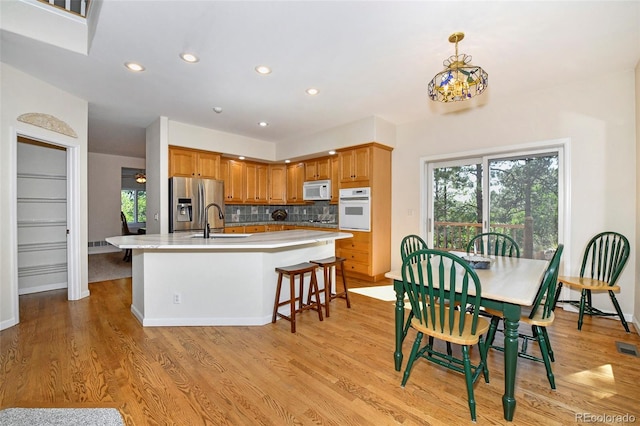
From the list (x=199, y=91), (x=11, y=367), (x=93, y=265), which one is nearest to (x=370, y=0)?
(x=199, y=91)

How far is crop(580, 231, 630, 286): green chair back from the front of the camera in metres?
2.95

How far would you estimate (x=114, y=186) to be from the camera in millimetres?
7762

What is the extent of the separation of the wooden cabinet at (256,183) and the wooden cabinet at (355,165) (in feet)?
6.85

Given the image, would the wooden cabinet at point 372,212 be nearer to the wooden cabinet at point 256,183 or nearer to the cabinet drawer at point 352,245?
the cabinet drawer at point 352,245

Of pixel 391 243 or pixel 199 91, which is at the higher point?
pixel 199 91

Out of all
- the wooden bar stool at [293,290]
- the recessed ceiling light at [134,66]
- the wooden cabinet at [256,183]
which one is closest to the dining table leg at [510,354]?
the wooden bar stool at [293,290]

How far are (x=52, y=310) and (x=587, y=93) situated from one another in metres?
6.82

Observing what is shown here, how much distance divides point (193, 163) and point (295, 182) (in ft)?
7.21

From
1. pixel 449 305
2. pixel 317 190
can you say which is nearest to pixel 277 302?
pixel 449 305

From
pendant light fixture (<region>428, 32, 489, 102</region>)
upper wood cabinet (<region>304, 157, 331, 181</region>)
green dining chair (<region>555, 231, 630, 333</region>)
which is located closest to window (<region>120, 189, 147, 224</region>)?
upper wood cabinet (<region>304, 157, 331, 181</region>)

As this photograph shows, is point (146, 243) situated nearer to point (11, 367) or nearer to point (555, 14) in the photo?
point (11, 367)

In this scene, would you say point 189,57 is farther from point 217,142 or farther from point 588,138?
point 588,138

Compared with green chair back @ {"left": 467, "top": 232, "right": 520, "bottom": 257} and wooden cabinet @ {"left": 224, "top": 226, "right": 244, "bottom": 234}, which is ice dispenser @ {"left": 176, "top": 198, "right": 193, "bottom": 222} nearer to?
wooden cabinet @ {"left": 224, "top": 226, "right": 244, "bottom": 234}

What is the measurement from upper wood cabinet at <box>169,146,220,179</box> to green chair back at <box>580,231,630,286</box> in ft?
18.5
